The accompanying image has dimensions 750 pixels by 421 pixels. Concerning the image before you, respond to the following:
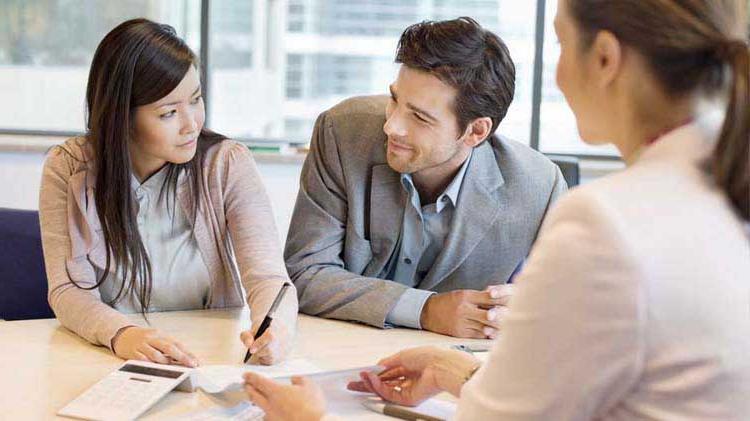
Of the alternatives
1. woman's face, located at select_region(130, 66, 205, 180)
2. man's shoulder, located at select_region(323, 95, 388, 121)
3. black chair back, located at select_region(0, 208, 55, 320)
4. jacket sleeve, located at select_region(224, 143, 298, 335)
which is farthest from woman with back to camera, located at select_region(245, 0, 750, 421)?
black chair back, located at select_region(0, 208, 55, 320)

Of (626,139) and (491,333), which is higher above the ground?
(626,139)

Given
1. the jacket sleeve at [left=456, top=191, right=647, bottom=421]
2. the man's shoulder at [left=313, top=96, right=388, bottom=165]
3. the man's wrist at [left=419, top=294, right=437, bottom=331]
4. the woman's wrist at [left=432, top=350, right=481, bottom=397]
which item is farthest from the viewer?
the man's shoulder at [left=313, top=96, right=388, bottom=165]

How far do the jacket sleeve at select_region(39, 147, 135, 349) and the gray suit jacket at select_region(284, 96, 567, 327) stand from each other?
423mm

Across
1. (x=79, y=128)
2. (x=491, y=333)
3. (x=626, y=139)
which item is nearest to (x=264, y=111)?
(x=79, y=128)

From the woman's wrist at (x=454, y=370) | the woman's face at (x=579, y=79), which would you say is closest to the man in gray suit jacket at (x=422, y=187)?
the woman's wrist at (x=454, y=370)

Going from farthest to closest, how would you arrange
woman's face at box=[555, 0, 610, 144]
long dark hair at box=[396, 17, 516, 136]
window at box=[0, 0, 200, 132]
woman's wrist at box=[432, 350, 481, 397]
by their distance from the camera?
1. window at box=[0, 0, 200, 132]
2. long dark hair at box=[396, 17, 516, 136]
3. woman's wrist at box=[432, 350, 481, 397]
4. woman's face at box=[555, 0, 610, 144]

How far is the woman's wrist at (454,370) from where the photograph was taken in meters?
1.43

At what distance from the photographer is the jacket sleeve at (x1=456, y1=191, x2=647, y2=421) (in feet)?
2.78

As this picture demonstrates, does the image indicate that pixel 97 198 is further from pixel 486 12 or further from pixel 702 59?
pixel 486 12

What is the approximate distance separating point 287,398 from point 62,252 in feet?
2.51

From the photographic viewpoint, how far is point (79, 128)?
4477 mm

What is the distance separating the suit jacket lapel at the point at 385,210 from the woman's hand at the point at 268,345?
1.51 ft

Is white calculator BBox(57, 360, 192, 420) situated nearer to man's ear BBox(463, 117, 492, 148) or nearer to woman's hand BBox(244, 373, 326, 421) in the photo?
woman's hand BBox(244, 373, 326, 421)

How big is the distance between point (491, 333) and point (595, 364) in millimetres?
1029
